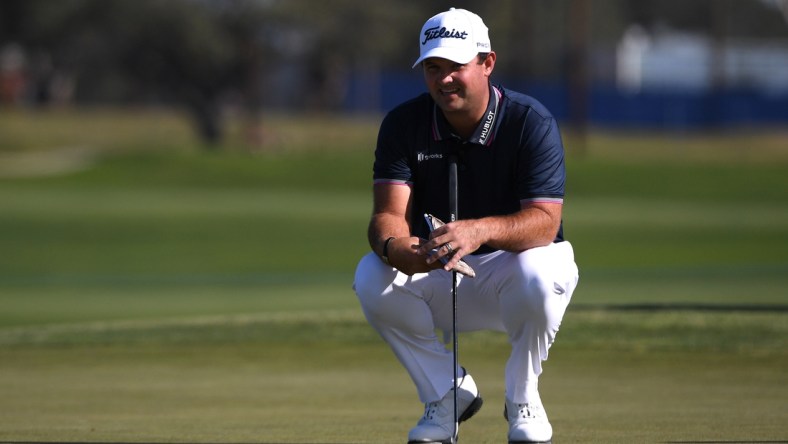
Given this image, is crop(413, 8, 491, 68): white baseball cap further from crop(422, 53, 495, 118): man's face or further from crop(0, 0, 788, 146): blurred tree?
crop(0, 0, 788, 146): blurred tree

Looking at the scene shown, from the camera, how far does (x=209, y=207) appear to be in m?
30.6

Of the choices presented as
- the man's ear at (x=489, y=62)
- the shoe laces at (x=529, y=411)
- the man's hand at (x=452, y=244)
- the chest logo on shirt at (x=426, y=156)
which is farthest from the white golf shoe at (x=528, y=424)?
the man's ear at (x=489, y=62)

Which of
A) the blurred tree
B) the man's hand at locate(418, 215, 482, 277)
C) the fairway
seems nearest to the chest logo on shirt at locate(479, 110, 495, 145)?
the man's hand at locate(418, 215, 482, 277)

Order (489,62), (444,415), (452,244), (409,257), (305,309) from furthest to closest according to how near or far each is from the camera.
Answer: (305,309)
(444,415)
(489,62)
(409,257)
(452,244)

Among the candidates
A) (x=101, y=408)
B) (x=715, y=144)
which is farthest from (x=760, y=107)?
(x=101, y=408)

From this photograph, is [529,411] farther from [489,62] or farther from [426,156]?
[489,62]

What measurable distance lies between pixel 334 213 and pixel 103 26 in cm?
2987

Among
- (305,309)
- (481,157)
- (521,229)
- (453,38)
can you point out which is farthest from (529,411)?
(305,309)

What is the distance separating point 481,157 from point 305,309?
820cm

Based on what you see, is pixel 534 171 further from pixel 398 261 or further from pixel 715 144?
pixel 715 144

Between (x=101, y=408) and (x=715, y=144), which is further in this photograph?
(x=715, y=144)

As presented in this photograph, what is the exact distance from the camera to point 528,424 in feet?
17.7

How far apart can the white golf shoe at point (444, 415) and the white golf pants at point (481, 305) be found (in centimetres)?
4

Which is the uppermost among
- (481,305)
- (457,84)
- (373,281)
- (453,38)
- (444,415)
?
(453,38)
